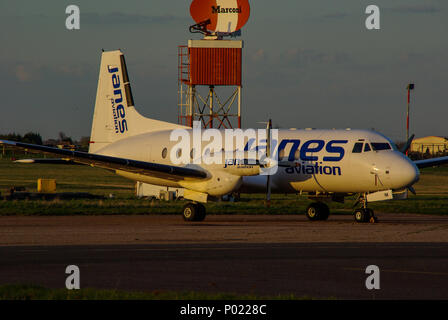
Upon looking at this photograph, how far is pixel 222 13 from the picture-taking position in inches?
1642

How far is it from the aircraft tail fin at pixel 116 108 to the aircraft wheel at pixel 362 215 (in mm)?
9666

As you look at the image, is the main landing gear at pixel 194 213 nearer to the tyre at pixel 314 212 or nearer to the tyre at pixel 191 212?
the tyre at pixel 191 212

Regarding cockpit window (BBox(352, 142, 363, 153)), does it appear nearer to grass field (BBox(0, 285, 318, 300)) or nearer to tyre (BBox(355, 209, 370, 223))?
tyre (BBox(355, 209, 370, 223))

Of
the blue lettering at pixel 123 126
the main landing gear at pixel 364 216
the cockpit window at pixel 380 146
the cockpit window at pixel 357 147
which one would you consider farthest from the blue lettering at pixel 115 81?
the main landing gear at pixel 364 216

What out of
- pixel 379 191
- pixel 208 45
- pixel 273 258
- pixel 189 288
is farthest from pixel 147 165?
pixel 208 45

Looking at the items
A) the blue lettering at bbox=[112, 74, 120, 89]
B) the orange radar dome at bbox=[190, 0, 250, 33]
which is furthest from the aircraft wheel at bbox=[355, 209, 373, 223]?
the orange radar dome at bbox=[190, 0, 250, 33]

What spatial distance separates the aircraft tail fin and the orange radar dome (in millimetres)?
13354

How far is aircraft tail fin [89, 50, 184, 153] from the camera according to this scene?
29375 millimetres

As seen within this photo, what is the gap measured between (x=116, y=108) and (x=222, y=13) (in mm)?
14779

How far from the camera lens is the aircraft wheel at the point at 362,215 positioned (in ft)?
78.5

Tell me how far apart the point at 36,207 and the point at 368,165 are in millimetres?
15754

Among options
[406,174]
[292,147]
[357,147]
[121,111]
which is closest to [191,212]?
[292,147]

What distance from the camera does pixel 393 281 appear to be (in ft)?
38.9
